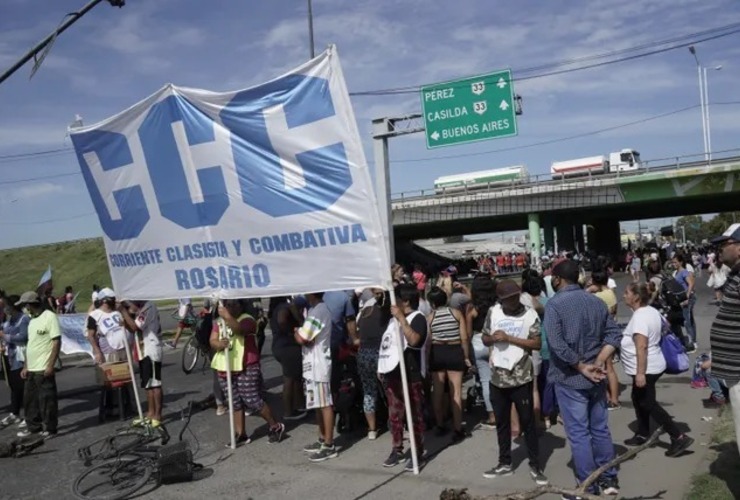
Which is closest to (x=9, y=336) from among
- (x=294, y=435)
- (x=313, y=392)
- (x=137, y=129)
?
(x=137, y=129)

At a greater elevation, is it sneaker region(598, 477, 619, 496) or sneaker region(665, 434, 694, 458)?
sneaker region(598, 477, 619, 496)

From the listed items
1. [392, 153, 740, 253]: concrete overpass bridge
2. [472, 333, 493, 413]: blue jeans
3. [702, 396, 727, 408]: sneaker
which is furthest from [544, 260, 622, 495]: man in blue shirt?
[392, 153, 740, 253]: concrete overpass bridge

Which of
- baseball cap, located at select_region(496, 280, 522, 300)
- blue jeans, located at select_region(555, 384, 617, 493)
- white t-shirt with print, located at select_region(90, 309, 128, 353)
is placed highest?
baseball cap, located at select_region(496, 280, 522, 300)

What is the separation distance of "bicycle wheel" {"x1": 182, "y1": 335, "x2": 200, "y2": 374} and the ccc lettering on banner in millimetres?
5521

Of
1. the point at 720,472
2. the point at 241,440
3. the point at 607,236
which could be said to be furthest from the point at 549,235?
the point at 720,472

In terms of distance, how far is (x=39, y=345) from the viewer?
26.7ft

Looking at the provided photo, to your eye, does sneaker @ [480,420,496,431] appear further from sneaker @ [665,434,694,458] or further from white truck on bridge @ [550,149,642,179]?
white truck on bridge @ [550,149,642,179]

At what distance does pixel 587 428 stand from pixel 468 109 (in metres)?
13.4

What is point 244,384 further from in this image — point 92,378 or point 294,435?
point 92,378

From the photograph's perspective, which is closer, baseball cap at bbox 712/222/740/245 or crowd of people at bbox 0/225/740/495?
baseball cap at bbox 712/222/740/245

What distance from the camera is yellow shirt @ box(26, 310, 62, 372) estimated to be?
816cm

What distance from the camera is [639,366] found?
18.5ft

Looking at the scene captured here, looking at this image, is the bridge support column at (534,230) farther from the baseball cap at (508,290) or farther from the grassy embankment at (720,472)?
the baseball cap at (508,290)

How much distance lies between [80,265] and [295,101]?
62.4 metres
